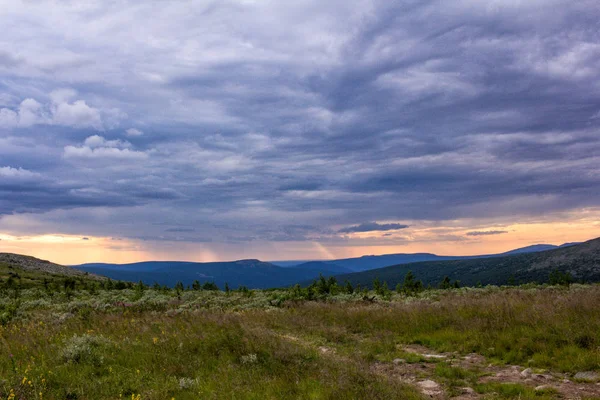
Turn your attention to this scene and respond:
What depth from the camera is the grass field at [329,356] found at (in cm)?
800

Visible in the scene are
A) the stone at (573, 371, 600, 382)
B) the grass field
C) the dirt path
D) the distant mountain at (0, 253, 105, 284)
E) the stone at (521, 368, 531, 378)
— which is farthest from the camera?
the distant mountain at (0, 253, 105, 284)

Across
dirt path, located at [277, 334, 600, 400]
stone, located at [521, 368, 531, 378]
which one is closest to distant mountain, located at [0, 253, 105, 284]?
dirt path, located at [277, 334, 600, 400]

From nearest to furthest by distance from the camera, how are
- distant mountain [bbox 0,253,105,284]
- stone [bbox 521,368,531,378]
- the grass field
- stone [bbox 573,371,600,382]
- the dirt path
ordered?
1. the dirt path
2. the grass field
3. stone [bbox 573,371,600,382]
4. stone [bbox 521,368,531,378]
5. distant mountain [bbox 0,253,105,284]

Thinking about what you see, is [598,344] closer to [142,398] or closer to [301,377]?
[301,377]

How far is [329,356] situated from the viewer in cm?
1034

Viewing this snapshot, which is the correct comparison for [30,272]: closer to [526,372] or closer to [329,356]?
[329,356]

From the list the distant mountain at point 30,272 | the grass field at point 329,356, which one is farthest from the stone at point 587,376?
the distant mountain at point 30,272

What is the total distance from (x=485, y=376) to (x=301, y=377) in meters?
4.35

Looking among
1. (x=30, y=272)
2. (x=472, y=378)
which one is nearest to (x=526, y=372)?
(x=472, y=378)

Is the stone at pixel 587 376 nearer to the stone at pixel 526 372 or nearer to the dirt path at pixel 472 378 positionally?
the dirt path at pixel 472 378

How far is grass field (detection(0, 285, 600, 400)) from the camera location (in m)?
8.00

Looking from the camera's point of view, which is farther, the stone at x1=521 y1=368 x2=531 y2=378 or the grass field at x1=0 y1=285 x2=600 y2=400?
the stone at x1=521 y1=368 x2=531 y2=378

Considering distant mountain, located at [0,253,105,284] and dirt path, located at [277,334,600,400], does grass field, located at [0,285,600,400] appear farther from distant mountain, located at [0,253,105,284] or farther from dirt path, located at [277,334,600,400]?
distant mountain, located at [0,253,105,284]

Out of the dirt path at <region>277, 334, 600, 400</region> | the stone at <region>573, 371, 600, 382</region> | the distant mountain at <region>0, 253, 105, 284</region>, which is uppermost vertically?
the stone at <region>573, 371, 600, 382</region>
